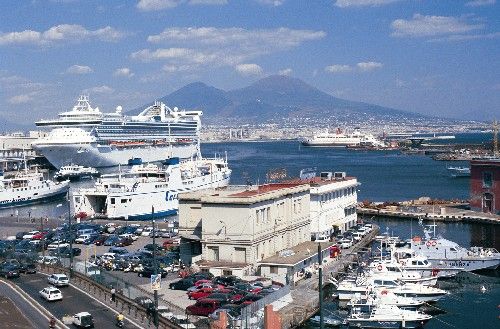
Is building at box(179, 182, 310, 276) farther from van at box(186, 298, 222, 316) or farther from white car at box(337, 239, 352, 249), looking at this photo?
white car at box(337, 239, 352, 249)

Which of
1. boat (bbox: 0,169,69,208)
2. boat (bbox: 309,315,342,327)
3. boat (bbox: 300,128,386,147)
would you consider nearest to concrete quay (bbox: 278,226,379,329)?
boat (bbox: 309,315,342,327)

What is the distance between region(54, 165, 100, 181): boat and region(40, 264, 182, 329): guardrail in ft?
140

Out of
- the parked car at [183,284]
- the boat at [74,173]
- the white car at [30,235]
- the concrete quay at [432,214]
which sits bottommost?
the concrete quay at [432,214]

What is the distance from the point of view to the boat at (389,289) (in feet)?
61.6

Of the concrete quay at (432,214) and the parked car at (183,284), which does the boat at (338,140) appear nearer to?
the concrete quay at (432,214)

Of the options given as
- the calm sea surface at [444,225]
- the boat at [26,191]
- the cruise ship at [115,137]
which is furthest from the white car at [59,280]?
the cruise ship at [115,137]

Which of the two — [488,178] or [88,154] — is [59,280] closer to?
[488,178]

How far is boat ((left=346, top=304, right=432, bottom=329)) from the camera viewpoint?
16.9m

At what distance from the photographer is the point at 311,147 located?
163250 mm

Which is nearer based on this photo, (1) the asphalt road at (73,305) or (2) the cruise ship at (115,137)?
(1) the asphalt road at (73,305)

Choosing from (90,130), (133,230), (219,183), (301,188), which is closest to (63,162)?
(90,130)

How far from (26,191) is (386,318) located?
35.3 metres

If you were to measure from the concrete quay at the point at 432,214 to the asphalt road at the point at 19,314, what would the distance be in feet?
79.9

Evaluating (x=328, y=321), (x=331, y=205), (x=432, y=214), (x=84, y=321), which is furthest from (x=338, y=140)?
(x=84, y=321)
